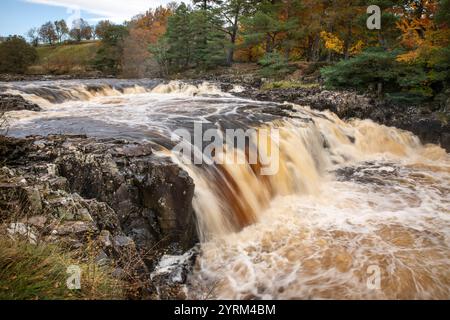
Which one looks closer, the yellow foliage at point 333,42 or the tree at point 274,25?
the yellow foliage at point 333,42

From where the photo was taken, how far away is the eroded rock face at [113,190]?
4.08 metres

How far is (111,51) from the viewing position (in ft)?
107

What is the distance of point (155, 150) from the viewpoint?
22.2 ft

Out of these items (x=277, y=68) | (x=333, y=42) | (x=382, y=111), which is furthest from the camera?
(x=277, y=68)

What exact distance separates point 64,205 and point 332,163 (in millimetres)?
8809

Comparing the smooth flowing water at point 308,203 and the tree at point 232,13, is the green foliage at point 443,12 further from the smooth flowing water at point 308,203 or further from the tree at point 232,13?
the tree at point 232,13

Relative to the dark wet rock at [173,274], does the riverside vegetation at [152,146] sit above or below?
above

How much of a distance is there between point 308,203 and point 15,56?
30.8 m

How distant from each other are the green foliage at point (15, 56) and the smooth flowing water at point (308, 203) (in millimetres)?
18602

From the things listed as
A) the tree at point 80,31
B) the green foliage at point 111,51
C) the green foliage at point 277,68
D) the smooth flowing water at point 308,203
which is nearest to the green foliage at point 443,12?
the smooth flowing water at point 308,203

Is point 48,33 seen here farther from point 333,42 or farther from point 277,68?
point 333,42

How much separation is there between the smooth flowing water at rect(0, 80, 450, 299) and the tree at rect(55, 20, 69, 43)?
5575 centimetres

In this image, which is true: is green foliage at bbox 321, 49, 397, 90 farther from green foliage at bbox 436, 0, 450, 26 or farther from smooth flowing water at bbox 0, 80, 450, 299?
smooth flowing water at bbox 0, 80, 450, 299

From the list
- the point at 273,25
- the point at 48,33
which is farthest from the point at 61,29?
the point at 273,25
